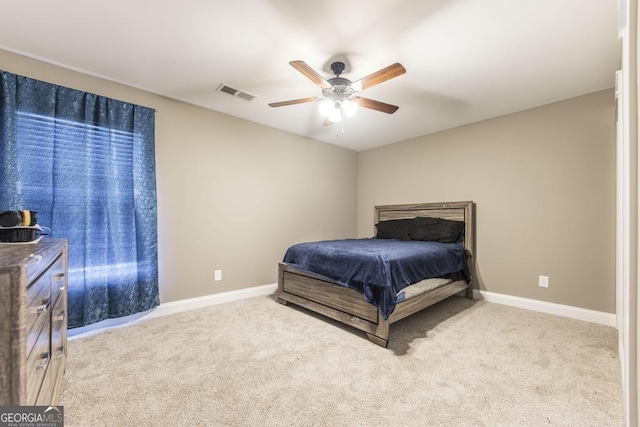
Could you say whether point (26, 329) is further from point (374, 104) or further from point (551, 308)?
point (551, 308)

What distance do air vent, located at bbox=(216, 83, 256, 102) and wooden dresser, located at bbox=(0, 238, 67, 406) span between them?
200 centimetres

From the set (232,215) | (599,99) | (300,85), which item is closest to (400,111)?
(300,85)

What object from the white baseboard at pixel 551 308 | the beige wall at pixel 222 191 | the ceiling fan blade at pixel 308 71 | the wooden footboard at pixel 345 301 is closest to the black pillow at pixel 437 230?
the wooden footboard at pixel 345 301

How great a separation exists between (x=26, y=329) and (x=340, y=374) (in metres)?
1.54

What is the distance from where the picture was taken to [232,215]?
3.34 metres

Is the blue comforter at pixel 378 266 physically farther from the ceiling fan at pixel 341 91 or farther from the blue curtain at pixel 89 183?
the blue curtain at pixel 89 183

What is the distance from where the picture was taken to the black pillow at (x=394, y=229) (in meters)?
3.82

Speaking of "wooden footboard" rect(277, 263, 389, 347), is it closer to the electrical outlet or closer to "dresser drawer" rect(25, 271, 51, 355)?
"dresser drawer" rect(25, 271, 51, 355)

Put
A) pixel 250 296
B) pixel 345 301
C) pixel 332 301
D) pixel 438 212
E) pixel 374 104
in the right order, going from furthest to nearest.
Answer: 1. pixel 438 212
2. pixel 250 296
3. pixel 332 301
4. pixel 345 301
5. pixel 374 104

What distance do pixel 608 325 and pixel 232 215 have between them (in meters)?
4.01

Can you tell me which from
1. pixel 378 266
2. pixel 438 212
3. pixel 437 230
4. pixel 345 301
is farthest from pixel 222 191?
pixel 438 212

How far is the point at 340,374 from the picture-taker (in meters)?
1.74

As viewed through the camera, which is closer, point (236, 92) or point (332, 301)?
point (332, 301)

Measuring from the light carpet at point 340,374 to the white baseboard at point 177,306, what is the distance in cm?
12
